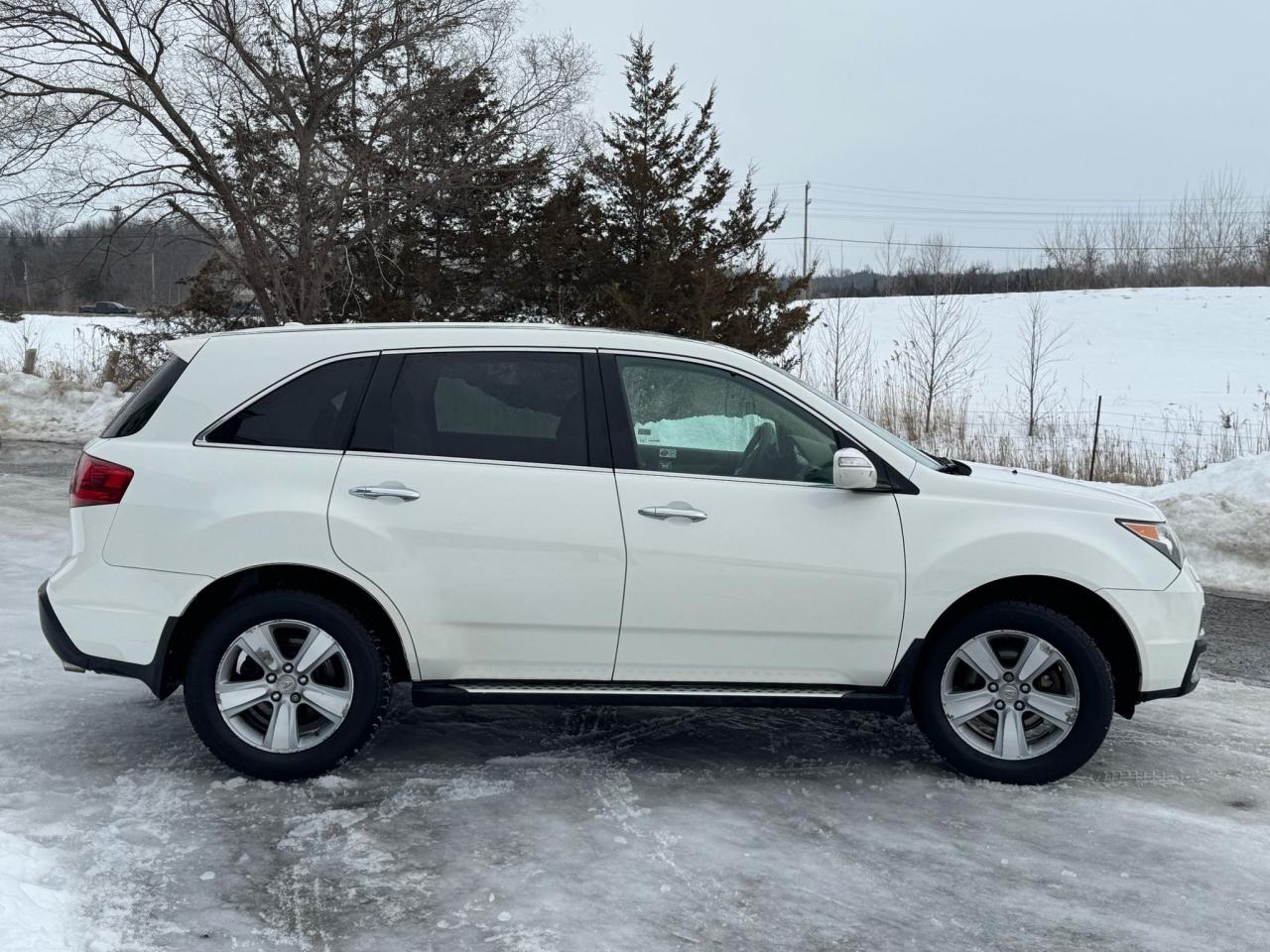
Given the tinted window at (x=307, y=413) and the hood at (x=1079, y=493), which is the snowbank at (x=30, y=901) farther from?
the hood at (x=1079, y=493)

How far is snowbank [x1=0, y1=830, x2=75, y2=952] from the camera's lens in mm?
3268

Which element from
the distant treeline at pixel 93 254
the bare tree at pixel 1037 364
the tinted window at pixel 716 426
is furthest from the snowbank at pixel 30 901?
the bare tree at pixel 1037 364

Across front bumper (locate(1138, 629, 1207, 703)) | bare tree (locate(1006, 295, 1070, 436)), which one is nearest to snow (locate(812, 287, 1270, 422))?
bare tree (locate(1006, 295, 1070, 436))

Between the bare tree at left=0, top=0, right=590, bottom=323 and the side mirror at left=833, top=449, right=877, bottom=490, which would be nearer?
the side mirror at left=833, top=449, right=877, bottom=490

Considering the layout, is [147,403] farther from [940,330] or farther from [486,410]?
[940,330]

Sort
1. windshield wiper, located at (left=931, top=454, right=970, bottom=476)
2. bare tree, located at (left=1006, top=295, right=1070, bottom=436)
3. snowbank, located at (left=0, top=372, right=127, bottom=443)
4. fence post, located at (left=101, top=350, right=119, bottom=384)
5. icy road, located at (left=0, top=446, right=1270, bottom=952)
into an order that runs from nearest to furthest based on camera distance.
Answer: icy road, located at (left=0, top=446, right=1270, bottom=952) < windshield wiper, located at (left=931, top=454, right=970, bottom=476) < snowbank, located at (left=0, top=372, right=127, bottom=443) < fence post, located at (left=101, top=350, right=119, bottom=384) < bare tree, located at (left=1006, top=295, right=1070, bottom=436)

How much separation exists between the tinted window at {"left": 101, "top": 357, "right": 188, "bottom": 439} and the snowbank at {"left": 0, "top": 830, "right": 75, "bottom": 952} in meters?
1.62

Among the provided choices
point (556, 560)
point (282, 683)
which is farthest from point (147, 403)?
point (556, 560)

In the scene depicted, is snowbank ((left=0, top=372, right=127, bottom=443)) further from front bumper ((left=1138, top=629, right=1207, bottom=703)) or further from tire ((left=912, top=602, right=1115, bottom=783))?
front bumper ((left=1138, top=629, right=1207, bottom=703))

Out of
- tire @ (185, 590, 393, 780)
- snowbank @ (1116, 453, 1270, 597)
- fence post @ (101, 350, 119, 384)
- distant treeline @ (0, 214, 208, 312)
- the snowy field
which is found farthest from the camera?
fence post @ (101, 350, 119, 384)

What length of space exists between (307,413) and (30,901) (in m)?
2.04

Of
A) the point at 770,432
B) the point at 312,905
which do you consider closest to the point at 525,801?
the point at 312,905

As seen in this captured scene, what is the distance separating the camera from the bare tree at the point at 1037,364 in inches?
1073

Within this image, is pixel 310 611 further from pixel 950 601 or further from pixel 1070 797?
pixel 1070 797
